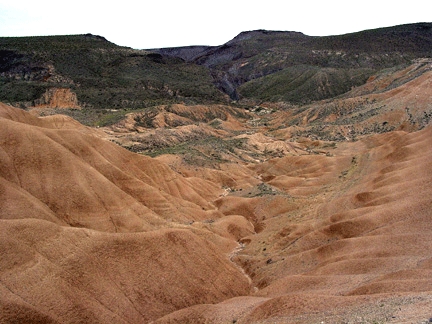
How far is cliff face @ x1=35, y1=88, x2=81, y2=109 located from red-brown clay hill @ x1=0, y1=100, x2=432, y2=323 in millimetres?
72401

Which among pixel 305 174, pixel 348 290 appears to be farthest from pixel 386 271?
pixel 305 174

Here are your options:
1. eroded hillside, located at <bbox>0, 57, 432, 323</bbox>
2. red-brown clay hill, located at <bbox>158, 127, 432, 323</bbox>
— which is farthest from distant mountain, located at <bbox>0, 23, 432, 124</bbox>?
red-brown clay hill, located at <bbox>158, 127, 432, 323</bbox>

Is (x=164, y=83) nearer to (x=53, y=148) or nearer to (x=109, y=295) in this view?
(x=53, y=148)

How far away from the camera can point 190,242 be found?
30312 mm

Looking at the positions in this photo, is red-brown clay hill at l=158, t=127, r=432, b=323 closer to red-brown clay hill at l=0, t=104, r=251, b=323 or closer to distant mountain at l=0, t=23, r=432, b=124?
red-brown clay hill at l=0, t=104, r=251, b=323

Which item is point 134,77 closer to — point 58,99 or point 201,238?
point 58,99

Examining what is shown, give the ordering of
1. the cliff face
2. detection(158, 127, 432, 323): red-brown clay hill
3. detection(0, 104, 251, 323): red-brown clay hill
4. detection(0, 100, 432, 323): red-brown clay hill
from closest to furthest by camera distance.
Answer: detection(158, 127, 432, 323): red-brown clay hill < detection(0, 100, 432, 323): red-brown clay hill < detection(0, 104, 251, 323): red-brown clay hill < the cliff face

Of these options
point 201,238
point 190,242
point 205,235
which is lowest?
point 205,235

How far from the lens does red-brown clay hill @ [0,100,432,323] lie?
21.0 m

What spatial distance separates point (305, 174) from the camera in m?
64.8

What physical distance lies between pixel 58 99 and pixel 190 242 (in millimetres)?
99879

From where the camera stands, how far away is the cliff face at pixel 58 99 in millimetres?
117375

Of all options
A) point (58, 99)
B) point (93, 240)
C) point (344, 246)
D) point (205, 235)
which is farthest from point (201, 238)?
point (58, 99)

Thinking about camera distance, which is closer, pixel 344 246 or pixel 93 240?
pixel 93 240
